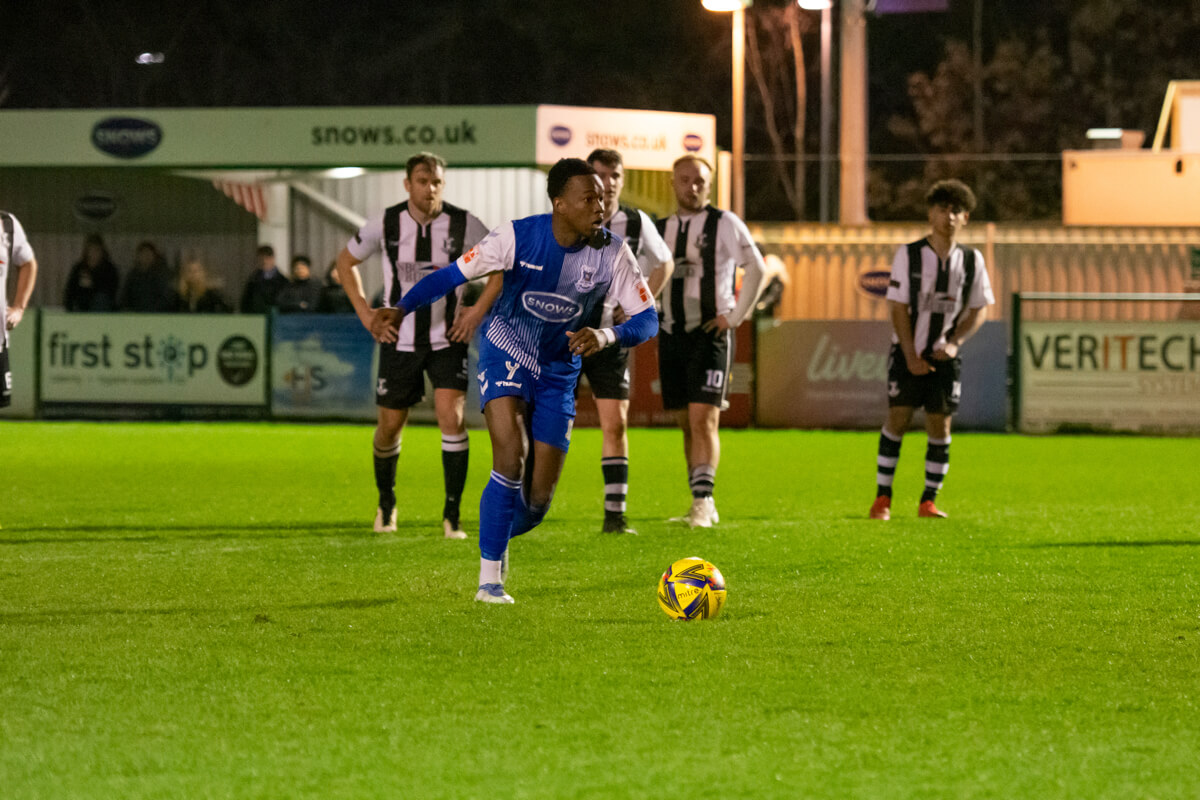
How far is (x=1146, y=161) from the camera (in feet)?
99.5

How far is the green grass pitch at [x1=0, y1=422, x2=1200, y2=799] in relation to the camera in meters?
4.21

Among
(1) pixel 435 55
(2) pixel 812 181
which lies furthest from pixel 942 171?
(1) pixel 435 55

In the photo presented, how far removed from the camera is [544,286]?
6840 mm

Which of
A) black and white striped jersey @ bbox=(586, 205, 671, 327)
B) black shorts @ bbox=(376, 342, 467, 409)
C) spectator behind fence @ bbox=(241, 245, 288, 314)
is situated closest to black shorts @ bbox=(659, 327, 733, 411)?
black and white striped jersey @ bbox=(586, 205, 671, 327)

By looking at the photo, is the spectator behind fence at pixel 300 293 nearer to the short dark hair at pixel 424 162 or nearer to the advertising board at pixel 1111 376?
the advertising board at pixel 1111 376

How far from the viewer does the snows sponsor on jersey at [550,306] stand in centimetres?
685

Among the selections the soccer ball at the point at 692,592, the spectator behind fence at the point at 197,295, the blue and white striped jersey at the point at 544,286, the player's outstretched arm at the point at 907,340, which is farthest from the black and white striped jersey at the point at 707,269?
the spectator behind fence at the point at 197,295

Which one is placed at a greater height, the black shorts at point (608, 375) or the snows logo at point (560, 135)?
the snows logo at point (560, 135)

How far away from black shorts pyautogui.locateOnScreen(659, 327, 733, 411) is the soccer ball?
10.9 feet

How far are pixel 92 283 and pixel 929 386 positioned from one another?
48.0 ft

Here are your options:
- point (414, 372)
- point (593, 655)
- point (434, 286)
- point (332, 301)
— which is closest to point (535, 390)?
point (434, 286)

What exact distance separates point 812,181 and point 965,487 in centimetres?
4329

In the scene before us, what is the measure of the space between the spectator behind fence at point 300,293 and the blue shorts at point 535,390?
14.1m

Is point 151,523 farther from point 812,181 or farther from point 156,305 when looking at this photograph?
point 812,181
